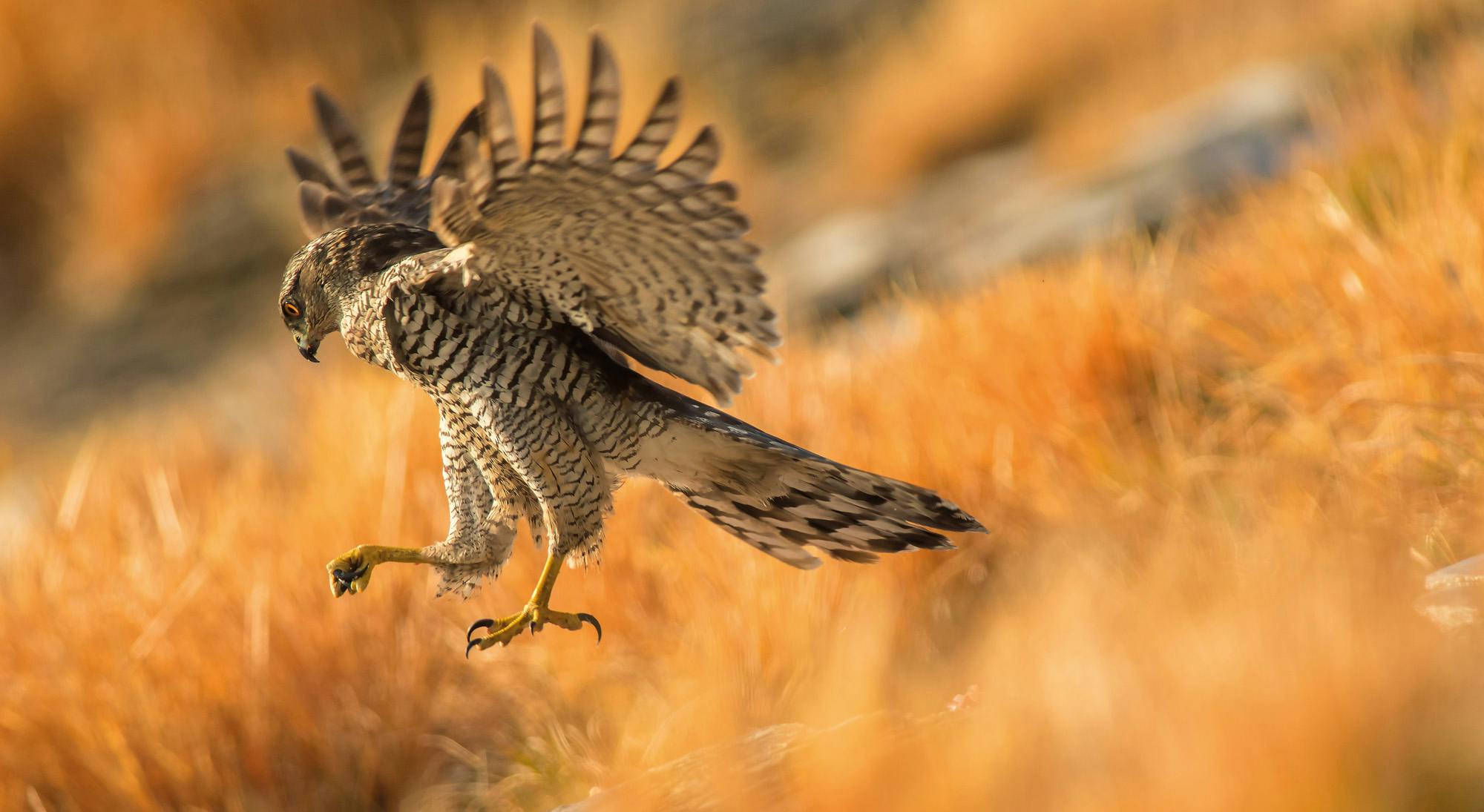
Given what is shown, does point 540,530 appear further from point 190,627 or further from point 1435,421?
point 1435,421

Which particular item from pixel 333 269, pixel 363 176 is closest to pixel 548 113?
pixel 333 269

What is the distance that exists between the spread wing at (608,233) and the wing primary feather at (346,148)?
2.80ft

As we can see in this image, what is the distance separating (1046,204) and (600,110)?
740 centimetres

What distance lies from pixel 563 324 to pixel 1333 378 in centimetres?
223

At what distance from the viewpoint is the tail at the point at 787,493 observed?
102 inches

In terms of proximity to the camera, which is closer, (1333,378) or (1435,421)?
(1435,421)

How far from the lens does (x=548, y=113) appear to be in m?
2.14

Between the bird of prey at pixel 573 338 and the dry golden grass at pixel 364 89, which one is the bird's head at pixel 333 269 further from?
the dry golden grass at pixel 364 89

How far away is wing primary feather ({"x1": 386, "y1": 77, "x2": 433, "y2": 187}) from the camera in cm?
300

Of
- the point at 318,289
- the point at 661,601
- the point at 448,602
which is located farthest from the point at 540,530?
the point at 448,602

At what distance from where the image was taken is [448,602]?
399 cm

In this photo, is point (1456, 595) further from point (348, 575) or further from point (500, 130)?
point (348, 575)

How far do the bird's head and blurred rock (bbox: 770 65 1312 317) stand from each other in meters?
3.73

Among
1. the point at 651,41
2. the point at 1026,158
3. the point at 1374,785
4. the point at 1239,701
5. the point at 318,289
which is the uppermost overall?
the point at 651,41
